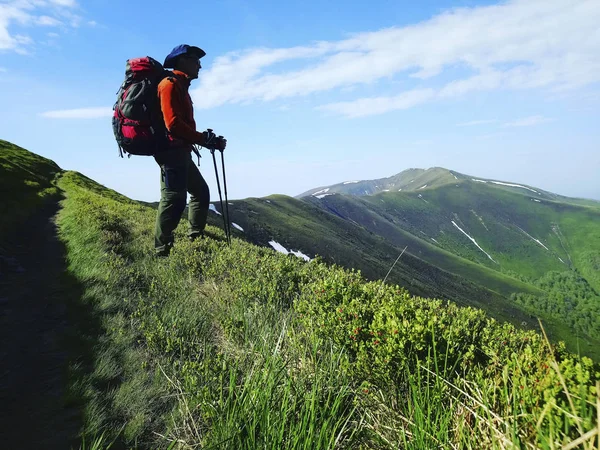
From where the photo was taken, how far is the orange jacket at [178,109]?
23.2 feet

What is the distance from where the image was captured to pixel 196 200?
9.14 metres

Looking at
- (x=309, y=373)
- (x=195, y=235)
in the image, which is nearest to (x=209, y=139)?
(x=195, y=235)

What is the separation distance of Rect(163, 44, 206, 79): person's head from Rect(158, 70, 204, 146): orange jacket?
0.18 metres

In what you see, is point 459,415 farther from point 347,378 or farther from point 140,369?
point 140,369

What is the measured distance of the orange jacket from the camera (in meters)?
7.07

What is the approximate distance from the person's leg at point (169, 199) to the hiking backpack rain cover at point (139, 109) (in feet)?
1.98

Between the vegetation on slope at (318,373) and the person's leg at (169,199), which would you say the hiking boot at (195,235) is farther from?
the vegetation on slope at (318,373)

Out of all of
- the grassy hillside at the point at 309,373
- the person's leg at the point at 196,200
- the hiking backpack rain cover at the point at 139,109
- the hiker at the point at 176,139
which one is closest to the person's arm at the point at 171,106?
the hiker at the point at 176,139

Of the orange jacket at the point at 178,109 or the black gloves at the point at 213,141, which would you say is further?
the black gloves at the point at 213,141

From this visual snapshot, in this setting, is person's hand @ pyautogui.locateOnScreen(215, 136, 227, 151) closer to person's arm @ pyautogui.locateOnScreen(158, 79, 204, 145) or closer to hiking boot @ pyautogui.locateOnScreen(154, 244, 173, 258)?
person's arm @ pyautogui.locateOnScreen(158, 79, 204, 145)

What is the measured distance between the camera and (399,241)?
184 meters

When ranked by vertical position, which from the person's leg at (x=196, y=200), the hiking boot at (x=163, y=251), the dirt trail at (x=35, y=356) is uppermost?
the person's leg at (x=196, y=200)

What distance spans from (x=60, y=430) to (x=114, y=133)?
20.2ft

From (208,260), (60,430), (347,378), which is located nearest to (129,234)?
(208,260)
